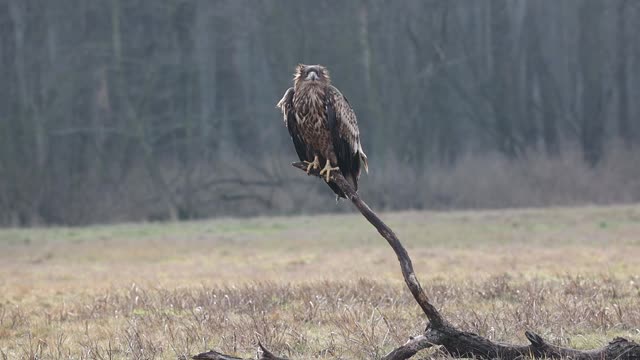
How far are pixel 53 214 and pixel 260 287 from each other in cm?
1906

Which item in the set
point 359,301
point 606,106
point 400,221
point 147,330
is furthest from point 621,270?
point 606,106

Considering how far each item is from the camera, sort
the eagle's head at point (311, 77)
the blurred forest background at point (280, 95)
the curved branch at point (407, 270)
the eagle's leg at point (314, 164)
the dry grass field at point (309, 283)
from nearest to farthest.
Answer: the curved branch at point (407, 270)
the dry grass field at point (309, 283)
the eagle's leg at point (314, 164)
the eagle's head at point (311, 77)
the blurred forest background at point (280, 95)

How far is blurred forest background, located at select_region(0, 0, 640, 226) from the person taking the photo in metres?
30.1

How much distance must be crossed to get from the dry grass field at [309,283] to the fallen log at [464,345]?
692 millimetres

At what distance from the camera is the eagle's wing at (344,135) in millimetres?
9852

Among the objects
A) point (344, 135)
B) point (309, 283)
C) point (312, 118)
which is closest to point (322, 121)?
point (312, 118)

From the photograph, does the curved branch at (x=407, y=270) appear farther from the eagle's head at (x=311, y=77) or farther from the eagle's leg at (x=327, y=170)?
the eagle's head at (x=311, y=77)

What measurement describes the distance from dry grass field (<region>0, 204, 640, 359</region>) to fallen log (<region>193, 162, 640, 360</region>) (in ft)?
2.27

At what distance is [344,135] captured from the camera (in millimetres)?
9953

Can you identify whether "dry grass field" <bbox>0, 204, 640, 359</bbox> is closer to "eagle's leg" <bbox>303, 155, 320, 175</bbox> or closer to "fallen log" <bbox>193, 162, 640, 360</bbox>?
"fallen log" <bbox>193, 162, 640, 360</bbox>

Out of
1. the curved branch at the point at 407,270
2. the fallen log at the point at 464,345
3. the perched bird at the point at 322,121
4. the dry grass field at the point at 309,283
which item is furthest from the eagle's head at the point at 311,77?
the fallen log at the point at 464,345

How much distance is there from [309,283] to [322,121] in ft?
11.7

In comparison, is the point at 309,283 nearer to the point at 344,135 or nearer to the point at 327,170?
the point at 344,135

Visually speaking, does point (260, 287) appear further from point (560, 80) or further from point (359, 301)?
point (560, 80)
